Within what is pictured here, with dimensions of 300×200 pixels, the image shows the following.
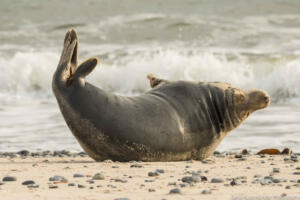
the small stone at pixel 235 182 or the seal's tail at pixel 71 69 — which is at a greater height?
the seal's tail at pixel 71 69

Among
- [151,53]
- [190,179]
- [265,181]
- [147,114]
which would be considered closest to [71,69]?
[147,114]

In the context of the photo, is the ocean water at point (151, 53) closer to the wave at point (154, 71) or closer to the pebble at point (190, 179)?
the wave at point (154, 71)

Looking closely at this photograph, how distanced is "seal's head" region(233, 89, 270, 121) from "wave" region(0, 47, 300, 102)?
6.61 m

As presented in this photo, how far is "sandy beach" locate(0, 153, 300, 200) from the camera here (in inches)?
170

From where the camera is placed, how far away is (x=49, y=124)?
397 inches

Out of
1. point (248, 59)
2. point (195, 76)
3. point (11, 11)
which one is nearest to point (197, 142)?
point (195, 76)

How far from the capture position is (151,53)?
16.5 meters

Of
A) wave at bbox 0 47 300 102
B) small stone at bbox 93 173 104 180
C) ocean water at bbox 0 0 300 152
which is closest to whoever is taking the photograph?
small stone at bbox 93 173 104 180

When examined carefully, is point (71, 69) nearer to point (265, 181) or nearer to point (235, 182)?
point (235, 182)

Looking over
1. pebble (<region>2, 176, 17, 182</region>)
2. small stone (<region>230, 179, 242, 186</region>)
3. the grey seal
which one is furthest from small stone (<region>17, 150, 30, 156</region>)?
small stone (<region>230, 179, 242, 186</region>)

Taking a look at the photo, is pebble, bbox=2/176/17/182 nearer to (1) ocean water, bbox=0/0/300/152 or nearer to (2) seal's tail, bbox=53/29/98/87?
(2) seal's tail, bbox=53/29/98/87

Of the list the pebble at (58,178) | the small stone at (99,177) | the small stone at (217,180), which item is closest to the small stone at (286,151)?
the small stone at (217,180)

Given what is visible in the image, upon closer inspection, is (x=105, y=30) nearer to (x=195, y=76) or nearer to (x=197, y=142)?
(x=195, y=76)

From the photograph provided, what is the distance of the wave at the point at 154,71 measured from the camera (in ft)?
47.0
